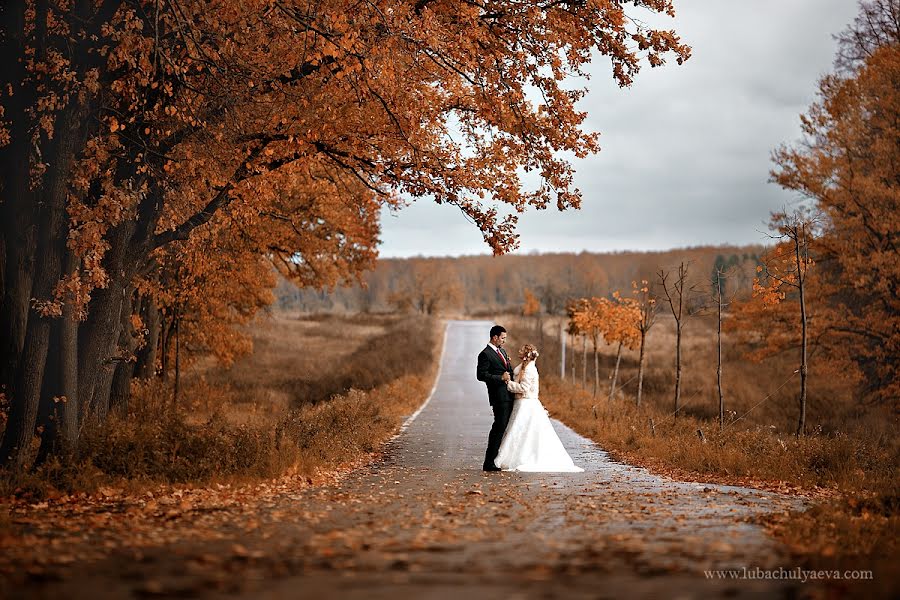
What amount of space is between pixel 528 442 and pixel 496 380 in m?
1.17

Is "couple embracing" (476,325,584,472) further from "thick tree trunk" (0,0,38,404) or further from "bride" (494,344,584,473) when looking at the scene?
"thick tree trunk" (0,0,38,404)

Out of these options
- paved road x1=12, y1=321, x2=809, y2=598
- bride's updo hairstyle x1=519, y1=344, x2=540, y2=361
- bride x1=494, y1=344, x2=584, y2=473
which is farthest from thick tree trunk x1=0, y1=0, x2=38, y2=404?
bride's updo hairstyle x1=519, y1=344, x2=540, y2=361

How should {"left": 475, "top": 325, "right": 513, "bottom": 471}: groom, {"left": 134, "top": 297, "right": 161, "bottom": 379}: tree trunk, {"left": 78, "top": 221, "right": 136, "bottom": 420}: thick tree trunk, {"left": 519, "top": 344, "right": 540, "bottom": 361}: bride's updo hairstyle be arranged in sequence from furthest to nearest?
{"left": 134, "top": 297, "right": 161, "bottom": 379}: tree trunk, {"left": 519, "top": 344, "right": 540, "bottom": 361}: bride's updo hairstyle, {"left": 475, "top": 325, "right": 513, "bottom": 471}: groom, {"left": 78, "top": 221, "right": 136, "bottom": 420}: thick tree trunk

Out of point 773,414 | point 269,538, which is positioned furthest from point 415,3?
point 773,414

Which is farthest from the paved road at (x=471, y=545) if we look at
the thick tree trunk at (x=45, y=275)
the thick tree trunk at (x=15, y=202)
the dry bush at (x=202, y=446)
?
the thick tree trunk at (x=15, y=202)

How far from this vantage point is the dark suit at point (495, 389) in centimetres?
1543

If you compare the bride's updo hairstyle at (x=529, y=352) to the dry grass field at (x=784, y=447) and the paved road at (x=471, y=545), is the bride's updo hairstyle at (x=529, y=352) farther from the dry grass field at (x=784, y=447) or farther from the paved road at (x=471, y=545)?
the dry grass field at (x=784, y=447)

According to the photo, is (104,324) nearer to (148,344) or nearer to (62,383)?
(62,383)

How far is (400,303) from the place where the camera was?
4454 inches

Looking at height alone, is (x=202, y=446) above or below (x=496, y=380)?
below

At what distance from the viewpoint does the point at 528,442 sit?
612 inches

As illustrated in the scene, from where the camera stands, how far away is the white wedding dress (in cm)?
1544

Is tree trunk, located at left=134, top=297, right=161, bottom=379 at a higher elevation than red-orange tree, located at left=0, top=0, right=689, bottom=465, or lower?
lower

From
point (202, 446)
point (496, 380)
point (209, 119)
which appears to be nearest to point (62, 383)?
point (202, 446)
